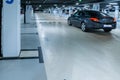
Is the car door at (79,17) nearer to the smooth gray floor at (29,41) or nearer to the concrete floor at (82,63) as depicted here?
the smooth gray floor at (29,41)

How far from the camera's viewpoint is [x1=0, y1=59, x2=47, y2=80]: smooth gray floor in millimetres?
4626

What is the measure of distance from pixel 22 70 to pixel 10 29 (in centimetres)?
142

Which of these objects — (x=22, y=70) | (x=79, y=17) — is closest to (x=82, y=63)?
(x=22, y=70)

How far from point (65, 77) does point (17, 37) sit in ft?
7.11

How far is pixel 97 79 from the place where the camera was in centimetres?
454

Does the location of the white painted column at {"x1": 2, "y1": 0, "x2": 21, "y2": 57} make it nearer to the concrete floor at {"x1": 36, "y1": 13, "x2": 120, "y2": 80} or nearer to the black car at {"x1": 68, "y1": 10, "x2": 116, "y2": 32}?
the concrete floor at {"x1": 36, "y1": 13, "x2": 120, "y2": 80}

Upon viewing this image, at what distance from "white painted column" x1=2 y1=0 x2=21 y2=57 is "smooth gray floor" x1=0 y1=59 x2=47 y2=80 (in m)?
0.40

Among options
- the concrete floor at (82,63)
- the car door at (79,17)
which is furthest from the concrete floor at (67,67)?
the car door at (79,17)

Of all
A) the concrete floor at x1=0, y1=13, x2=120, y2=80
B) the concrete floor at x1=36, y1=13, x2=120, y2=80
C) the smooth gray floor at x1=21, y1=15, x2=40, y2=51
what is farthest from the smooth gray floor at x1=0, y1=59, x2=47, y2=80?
the smooth gray floor at x1=21, y1=15, x2=40, y2=51

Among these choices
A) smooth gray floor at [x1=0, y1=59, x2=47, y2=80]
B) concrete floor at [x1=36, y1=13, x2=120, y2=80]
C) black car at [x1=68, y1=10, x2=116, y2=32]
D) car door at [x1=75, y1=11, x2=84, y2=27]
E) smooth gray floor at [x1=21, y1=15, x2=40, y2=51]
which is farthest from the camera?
car door at [x1=75, y1=11, x2=84, y2=27]

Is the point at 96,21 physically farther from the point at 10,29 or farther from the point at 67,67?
the point at 67,67

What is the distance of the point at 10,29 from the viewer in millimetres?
6086

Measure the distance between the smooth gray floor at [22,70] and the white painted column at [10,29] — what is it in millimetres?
398

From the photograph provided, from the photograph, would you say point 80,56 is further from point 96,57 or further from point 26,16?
point 26,16
